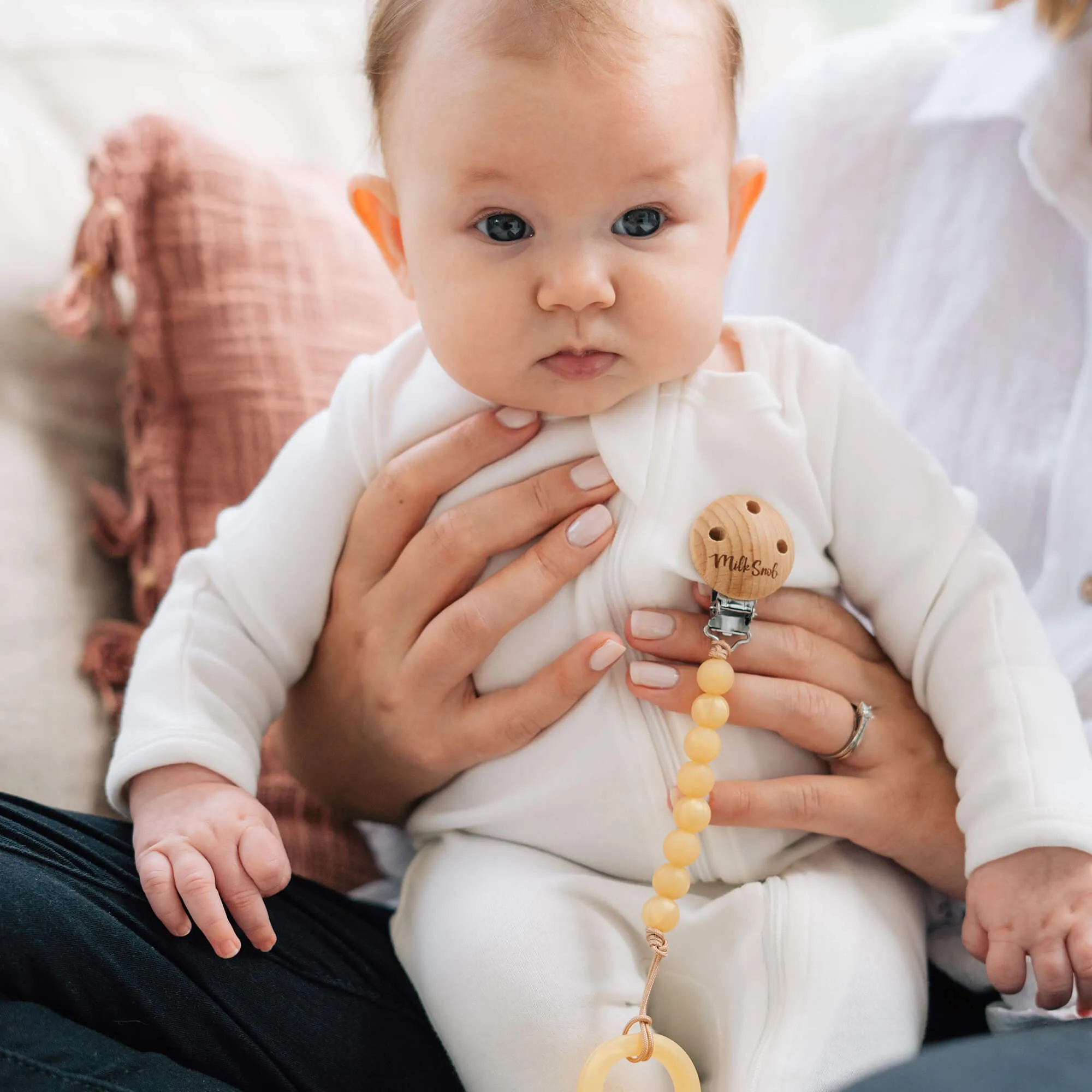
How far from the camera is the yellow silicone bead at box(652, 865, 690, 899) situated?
0.74 meters

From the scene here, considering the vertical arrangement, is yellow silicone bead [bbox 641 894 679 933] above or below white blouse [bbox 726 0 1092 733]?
below

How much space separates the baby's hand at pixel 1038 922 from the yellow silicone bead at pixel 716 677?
217 millimetres

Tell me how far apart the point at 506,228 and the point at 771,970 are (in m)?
0.52

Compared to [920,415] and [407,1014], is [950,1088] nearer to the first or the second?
[407,1014]

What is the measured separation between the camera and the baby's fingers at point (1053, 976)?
722 mm

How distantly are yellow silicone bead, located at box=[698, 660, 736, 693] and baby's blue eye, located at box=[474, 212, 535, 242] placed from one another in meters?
0.31

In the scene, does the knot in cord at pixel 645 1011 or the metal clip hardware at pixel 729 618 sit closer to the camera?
the knot in cord at pixel 645 1011

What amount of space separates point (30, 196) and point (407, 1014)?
942 millimetres

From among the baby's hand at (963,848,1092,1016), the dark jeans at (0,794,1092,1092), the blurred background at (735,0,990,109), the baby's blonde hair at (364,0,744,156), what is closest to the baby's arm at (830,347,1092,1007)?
the baby's hand at (963,848,1092,1016)

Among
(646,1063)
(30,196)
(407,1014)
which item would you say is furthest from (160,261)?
(646,1063)

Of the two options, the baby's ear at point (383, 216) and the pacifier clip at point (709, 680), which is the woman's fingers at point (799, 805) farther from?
the baby's ear at point (383, 216)

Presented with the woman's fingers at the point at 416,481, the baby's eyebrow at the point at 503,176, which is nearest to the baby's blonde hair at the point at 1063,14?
the baby's eyebrow at the point at 503,176

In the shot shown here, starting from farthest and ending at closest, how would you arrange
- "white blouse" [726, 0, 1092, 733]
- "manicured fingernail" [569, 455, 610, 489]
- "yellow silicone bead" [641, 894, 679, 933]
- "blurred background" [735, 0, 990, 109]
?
"blurred background" [735, 0, 990, 109] < "white blouse" [726, 0, 1092, 733] < "manicured fingernail" [569, 455, 610, 489] < "yellow silicone bead" [641, 894, 679, 933]

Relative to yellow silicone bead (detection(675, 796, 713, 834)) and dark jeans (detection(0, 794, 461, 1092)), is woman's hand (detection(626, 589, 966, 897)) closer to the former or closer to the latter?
yellow silicone bead (detection(675, 796, 713, 834))
